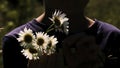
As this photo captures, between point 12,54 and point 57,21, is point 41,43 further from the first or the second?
point 12,54

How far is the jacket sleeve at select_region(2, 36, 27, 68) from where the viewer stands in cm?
217

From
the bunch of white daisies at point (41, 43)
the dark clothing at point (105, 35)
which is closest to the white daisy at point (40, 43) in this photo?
the bunch of white daisies at point (41, 43)

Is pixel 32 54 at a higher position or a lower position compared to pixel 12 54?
lower

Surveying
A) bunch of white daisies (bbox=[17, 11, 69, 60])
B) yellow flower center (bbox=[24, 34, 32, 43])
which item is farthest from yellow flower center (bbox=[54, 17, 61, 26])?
yellow flower center (bbox=[24, 34, 32, 43])

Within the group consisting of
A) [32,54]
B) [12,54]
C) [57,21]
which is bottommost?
[32,54]

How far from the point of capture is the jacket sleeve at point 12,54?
2.17m

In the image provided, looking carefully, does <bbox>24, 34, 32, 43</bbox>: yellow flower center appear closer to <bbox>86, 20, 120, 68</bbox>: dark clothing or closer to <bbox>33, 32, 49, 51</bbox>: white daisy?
<bbox>33, 32, 49, 51</bbox>: white daisy

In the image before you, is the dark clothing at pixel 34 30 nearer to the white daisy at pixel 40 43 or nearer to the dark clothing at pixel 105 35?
the dark clothing at pixel 105 35

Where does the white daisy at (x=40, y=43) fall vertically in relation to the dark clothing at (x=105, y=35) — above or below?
below

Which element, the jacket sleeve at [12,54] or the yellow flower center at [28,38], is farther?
the jacket sleeve at [12,54]

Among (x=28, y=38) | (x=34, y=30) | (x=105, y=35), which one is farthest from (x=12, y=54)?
(x=28, y=38)

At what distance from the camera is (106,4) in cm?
584

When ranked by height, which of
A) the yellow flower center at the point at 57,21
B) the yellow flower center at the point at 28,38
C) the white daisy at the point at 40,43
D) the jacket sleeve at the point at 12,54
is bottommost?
the white daisy at the point at 40,43

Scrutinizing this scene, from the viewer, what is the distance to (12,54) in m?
2.21
